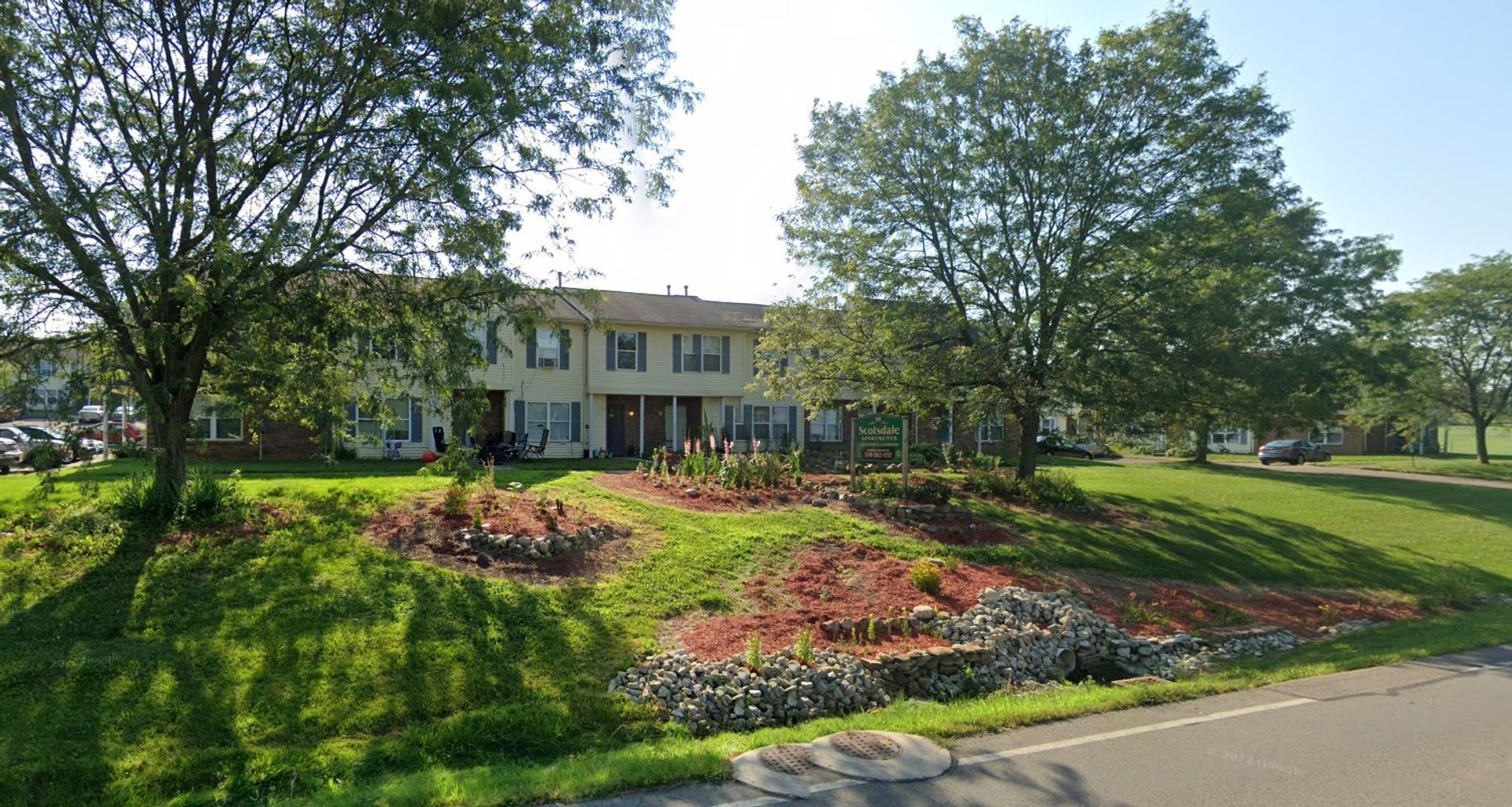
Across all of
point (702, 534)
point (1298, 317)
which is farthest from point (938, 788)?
point (1298, 317)

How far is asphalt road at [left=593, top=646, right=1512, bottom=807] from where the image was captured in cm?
526

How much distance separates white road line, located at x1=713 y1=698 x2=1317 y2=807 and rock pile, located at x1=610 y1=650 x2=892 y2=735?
2.23 m

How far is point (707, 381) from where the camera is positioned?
110 ft

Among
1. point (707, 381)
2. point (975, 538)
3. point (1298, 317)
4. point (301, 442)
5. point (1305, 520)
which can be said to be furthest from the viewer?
point (707, 381)

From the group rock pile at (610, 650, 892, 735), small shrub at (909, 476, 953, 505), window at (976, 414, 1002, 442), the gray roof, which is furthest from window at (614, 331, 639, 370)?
rock pile at (610, 650, 892, 735)

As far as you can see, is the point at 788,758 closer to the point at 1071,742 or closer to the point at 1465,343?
the point at 1071,742

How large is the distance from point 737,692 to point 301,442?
24179 mm

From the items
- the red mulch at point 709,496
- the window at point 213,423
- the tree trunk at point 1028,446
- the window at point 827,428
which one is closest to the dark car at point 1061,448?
the window at point 827,428

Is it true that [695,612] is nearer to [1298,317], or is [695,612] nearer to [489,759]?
[489,759]

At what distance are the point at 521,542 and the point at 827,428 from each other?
26.9m

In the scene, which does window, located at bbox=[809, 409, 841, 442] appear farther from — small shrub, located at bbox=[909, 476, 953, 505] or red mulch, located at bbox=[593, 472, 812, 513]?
red mulch, located at bbox=[593, 472, 812, 513]

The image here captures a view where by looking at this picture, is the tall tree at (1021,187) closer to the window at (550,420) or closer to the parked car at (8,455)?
the window at (550,420)

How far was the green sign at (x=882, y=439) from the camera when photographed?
59.7 ft

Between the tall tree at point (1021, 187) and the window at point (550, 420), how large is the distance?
48.7 feet
